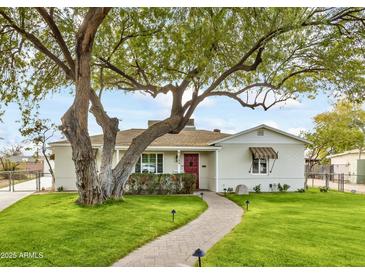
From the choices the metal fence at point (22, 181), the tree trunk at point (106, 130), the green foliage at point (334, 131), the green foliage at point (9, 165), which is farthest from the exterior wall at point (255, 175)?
the green foliage at point (9, 165)

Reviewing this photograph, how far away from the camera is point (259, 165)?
16578 millimetres

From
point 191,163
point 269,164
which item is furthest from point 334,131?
point 191,163

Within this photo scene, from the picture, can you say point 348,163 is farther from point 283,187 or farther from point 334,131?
point 283,187

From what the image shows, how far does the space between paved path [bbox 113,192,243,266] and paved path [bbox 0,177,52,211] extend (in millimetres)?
6506

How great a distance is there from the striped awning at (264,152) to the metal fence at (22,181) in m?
9.72

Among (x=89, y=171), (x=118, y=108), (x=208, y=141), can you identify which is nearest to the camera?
(x=89, y=171)

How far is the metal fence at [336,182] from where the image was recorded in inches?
651

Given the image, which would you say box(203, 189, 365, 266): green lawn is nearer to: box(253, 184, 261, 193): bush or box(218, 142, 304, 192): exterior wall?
box(253, 184, 261, 193): bush

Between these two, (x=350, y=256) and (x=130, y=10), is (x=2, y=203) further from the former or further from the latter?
(x=350, y=256)

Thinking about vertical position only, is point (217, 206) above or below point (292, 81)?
below

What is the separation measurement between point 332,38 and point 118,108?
668 centimetres

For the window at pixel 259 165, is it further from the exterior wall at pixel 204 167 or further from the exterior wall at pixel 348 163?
the exterior wall at pixel 348 163

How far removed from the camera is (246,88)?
12102 mm

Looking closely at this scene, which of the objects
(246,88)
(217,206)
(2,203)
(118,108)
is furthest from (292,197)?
(2,203)
